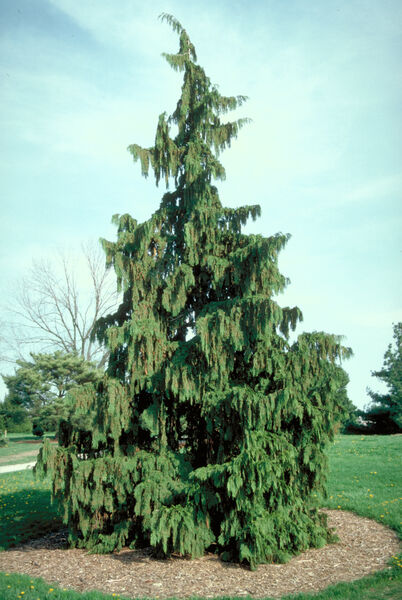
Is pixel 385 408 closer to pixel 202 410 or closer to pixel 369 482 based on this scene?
pixel 369 482

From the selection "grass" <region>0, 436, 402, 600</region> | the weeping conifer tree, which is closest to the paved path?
"grass" <region>0, 436, 402, 600</region>

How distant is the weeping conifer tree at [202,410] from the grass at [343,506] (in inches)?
45.7

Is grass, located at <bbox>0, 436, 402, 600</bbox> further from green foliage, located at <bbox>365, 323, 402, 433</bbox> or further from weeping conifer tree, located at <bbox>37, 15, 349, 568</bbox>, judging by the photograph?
green foliage, located at <bbox>365, 323, 402, 433</bbox>

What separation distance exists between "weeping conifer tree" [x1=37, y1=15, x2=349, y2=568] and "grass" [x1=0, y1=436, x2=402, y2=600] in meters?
1.16

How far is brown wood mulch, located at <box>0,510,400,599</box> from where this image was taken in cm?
512

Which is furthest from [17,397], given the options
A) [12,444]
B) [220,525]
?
[220,525]

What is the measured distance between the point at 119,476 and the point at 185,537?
4.15 feet

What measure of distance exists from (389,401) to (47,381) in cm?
2102

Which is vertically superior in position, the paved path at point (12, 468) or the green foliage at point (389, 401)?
the green foliage at point (389, 401)

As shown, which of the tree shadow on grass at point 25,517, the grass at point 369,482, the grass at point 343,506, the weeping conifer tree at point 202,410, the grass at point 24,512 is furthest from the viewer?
the grass at point 369,482

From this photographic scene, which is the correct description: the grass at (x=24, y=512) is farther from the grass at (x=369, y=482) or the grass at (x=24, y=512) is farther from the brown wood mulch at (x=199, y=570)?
the grass at (x=369, y=482)

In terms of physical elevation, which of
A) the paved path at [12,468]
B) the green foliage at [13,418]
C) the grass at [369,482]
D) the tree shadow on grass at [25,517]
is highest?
the green foliage at [13,418]

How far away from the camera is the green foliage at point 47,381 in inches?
926

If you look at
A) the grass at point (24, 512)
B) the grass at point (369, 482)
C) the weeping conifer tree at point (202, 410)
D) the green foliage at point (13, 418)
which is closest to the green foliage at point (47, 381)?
the green foliage at point (13, 418)
